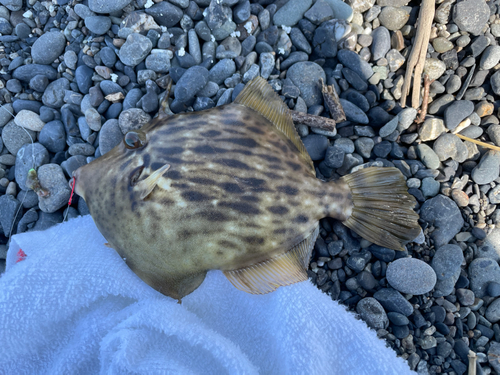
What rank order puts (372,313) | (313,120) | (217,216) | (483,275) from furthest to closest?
(313,120), (483,275), (372,313), (217,216)

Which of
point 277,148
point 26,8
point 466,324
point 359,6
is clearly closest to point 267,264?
point 277,148

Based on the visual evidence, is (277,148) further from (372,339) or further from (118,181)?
(372,339)

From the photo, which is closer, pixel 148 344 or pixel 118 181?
pixel 148 344

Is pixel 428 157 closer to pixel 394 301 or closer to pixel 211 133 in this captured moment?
pixel 394 301

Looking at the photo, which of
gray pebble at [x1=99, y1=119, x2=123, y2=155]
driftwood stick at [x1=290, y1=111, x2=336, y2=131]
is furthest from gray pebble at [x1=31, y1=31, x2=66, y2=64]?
driftwood stick at [x1=290, y1=111, x2=336, y2=131]

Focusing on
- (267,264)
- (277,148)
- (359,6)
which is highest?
(359,6)

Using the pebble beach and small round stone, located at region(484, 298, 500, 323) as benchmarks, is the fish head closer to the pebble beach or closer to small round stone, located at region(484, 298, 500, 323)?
the pebble beach

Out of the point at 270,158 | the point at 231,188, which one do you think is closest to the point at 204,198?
the point at 231,188
